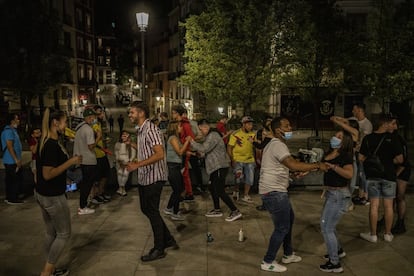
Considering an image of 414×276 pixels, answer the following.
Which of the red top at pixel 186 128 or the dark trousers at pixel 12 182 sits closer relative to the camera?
the red top at pixel 186 128

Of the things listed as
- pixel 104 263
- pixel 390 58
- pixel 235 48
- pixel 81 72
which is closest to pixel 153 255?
pixel 104 263

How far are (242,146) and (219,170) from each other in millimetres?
1333

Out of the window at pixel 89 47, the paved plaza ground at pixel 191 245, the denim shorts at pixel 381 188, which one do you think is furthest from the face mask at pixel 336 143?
the window at pixel 89 47

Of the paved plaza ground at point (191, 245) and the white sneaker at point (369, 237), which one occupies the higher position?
the white sneaker at point (369, 237)

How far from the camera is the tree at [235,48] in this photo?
628 inches

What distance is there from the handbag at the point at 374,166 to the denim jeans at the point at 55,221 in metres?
4.26

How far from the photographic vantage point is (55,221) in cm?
486

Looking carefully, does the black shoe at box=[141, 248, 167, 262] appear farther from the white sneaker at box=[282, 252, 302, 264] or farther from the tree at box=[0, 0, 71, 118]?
the tree at box=[0, 0, 71, 118]

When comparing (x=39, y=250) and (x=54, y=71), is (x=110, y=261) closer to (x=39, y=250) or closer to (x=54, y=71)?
(x=39, y=250)

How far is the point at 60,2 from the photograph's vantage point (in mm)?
41125

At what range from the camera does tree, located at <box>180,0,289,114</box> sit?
628 inches

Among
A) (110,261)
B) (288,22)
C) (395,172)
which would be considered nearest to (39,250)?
(110,261)

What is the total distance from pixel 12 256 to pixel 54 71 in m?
21.7

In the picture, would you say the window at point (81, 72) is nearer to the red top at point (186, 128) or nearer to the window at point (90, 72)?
the window at point (90, 72)
